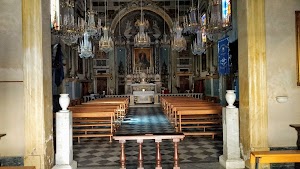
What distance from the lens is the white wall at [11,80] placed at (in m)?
5.40

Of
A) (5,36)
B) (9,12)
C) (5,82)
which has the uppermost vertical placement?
(9,12)

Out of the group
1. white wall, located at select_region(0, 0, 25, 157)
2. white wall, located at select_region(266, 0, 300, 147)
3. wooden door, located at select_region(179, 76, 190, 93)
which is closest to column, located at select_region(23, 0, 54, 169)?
white wall, located at select_region(0, 0, 25, 157)

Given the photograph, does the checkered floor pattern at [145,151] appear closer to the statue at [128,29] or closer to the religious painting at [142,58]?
the religious painting at [142,58]

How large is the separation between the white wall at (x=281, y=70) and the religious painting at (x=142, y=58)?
755 inches

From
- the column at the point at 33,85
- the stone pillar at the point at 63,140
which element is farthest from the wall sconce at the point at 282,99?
the column at the point at 33,85

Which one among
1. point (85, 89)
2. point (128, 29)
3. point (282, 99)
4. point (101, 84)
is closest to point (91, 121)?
point (282, 99)

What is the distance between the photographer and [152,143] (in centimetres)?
819

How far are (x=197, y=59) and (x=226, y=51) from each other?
27.2ft

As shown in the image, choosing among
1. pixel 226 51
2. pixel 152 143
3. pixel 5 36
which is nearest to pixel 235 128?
pixel 152 143

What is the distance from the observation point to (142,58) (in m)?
25.0

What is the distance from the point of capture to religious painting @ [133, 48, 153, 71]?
24.9 meters

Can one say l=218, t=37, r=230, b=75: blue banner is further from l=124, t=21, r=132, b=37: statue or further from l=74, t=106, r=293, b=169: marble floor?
l=124, t=21, r=132, b=37: statue

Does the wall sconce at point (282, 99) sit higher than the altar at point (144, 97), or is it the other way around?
the wall sconce at point (282, 99)

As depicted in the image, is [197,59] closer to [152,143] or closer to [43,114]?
[152,143]
